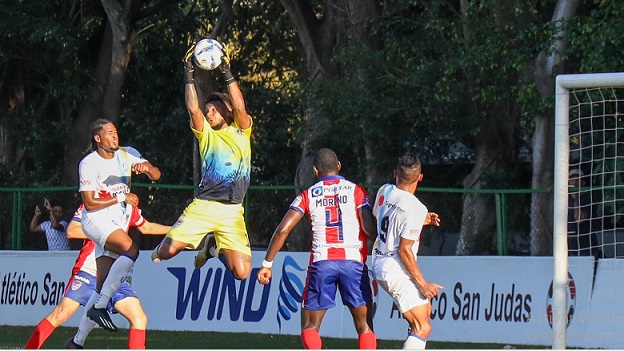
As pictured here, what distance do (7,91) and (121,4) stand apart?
15.6ft

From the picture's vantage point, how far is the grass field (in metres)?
13.0

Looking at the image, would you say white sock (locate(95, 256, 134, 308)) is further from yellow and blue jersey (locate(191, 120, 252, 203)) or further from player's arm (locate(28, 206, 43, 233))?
player's arm (locate(28, 206, 43, 233))

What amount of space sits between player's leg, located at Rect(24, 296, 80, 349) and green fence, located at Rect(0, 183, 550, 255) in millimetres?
6087

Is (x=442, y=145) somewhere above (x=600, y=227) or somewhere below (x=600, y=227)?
above

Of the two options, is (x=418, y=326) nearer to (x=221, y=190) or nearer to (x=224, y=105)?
(x=221, y=190)

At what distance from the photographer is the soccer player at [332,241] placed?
9375 millimetres

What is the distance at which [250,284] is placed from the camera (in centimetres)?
1492

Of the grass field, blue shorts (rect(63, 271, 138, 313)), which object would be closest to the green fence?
the grass field

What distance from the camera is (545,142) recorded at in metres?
18.0

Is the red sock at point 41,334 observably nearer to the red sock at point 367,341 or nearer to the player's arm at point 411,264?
the red sock at point 367,341

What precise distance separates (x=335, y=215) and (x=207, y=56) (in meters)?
1.74

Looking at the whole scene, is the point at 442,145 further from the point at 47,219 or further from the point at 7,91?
the point at 7,91

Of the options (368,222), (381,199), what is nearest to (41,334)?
(368,222)

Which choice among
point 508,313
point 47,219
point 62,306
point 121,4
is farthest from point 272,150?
point 62,306
